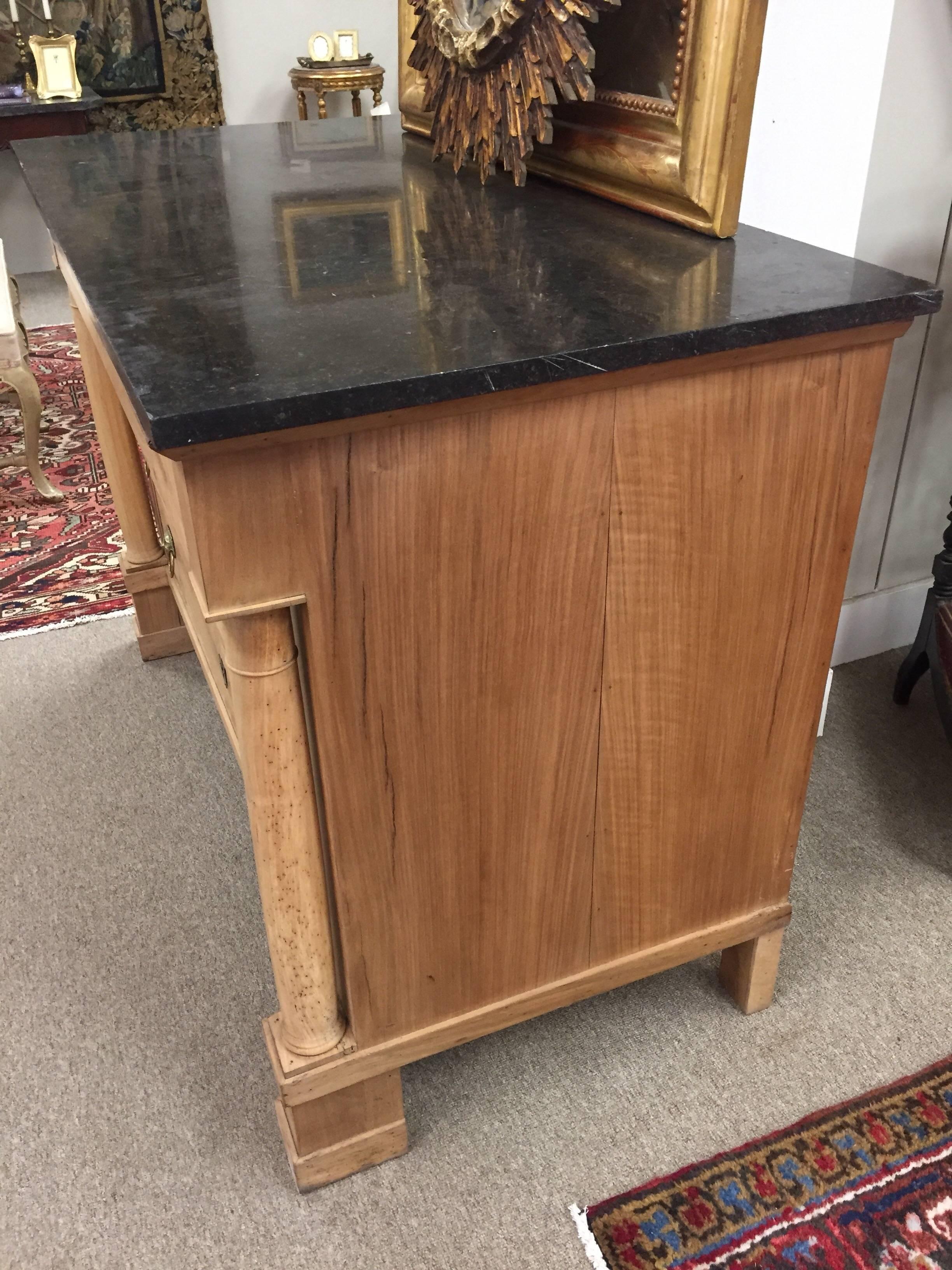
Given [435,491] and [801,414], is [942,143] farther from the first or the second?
[435,491]

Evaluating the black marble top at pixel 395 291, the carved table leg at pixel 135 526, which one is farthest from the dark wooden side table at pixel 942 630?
the carved table leg at pixel 135 526

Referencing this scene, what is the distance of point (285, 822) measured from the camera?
3.50 ft

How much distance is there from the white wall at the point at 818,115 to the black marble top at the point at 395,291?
1.43ft

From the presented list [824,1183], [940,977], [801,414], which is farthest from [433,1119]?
[801,414]

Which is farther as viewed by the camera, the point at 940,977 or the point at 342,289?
the point at 940,977

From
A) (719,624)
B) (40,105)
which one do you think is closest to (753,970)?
(719,624)

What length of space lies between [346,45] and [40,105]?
139 centimetres

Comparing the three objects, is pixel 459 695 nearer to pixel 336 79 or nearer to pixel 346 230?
pixel 346 230

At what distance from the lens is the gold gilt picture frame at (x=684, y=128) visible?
1.06 m

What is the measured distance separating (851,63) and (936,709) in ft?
3.98

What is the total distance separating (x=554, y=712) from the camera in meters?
1.14

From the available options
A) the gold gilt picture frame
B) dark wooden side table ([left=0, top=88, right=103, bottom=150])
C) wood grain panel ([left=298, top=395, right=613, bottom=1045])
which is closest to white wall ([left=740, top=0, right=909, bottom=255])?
the gold gilt picture frame

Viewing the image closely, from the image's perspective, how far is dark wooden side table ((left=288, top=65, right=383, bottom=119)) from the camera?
4.67 metres

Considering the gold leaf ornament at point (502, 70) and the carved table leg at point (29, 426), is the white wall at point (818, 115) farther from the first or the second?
the carved table leg at point (29, 426)
